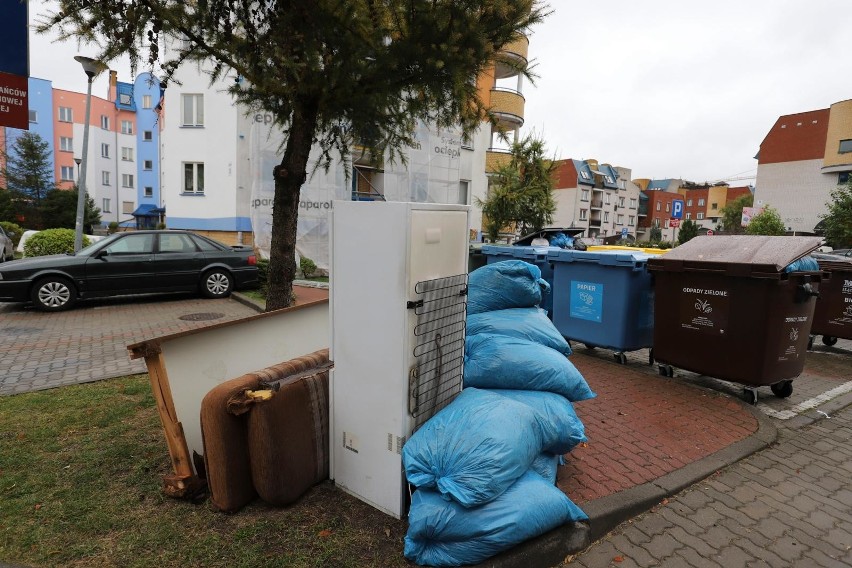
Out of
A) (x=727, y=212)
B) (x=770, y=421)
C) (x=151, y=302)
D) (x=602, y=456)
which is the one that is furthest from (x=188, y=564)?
(x=727, y=212)

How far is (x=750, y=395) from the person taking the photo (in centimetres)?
505

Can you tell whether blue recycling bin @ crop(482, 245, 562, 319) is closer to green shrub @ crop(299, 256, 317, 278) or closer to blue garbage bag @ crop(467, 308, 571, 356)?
blue garbage bag @ crop(467, 308, 571, 356)

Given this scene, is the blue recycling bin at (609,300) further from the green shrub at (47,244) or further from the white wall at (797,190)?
the white wall at (797,190)

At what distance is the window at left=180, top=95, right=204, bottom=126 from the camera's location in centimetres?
1897

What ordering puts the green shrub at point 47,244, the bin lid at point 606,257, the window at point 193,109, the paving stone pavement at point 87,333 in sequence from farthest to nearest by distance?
1. the window at point 193,109
2. the green shrub at point 47,244
3. the bin lid at point 606,257
4. the paving stone pavement at point 87,333

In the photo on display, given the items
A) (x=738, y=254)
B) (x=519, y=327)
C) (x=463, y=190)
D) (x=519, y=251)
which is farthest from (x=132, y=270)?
(x=463, y=190)

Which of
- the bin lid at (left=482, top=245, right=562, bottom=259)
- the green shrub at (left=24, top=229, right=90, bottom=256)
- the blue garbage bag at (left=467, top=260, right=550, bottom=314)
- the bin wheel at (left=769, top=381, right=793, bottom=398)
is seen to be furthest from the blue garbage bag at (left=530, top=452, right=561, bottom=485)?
the green shrub at (left=24, top=229, right=90, bottom=256)

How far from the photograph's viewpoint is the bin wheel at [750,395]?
4.98m

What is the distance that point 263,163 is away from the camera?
16953mm

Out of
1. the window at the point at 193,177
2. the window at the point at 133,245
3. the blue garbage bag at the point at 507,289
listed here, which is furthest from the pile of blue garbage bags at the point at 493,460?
the window at the point at 193,177

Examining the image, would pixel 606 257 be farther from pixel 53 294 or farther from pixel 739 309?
pixel 53 294

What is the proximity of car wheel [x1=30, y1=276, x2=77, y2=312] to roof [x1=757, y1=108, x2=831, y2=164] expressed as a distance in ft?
188

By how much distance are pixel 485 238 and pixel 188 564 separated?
23501mm

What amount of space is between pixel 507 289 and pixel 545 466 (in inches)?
59.3
